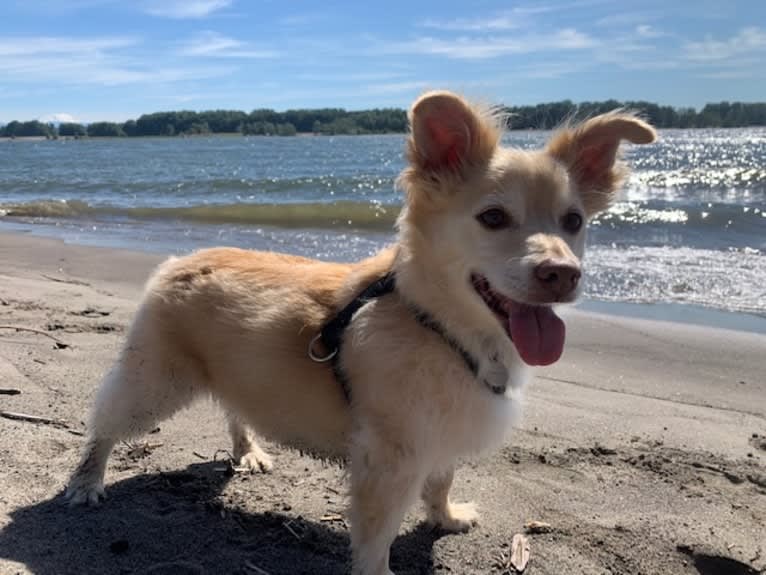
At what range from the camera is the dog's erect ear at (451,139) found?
3.21 meters

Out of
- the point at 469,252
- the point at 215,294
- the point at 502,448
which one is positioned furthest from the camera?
the point at 502,448

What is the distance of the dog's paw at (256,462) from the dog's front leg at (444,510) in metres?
0.99

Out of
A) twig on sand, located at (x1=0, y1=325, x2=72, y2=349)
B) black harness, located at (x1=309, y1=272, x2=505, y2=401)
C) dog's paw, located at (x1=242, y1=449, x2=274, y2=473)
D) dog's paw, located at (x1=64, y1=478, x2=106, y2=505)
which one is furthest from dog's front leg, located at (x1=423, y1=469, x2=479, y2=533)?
twig on sand, located at (x1=0, y1=325, x2=72, y2=349)

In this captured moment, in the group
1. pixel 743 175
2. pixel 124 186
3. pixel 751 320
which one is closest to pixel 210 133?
pixel 124 186

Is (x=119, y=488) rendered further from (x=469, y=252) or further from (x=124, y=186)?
(x=124, y=186)

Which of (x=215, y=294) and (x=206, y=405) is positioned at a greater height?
(x=215, y=294)

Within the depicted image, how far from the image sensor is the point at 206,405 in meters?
5.06

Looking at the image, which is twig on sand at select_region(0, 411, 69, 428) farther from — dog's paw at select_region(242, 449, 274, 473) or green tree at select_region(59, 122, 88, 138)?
green tree at select_region(59, 122, 88, 138)

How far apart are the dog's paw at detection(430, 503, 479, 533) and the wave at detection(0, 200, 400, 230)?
11.4 metres

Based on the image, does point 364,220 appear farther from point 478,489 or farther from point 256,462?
point 478,489

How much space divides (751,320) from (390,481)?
18.1 ft

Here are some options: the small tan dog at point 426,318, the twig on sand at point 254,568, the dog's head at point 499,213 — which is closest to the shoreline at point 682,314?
the dog's head at point 499,213

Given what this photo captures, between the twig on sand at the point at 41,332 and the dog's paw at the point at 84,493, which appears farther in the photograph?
the twig on sand at the point at 41,332

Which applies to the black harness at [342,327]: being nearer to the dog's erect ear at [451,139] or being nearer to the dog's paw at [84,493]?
the dog's erect ear at [451,139]
